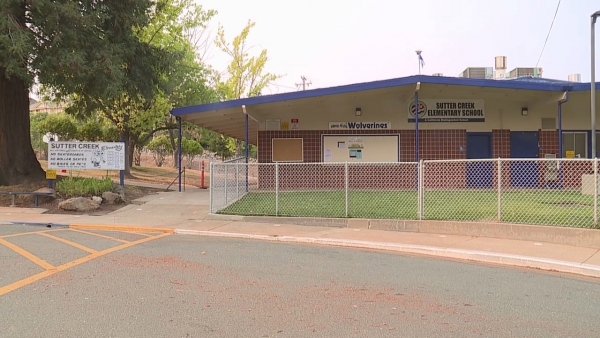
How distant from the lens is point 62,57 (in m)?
14.2

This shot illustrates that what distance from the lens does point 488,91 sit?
57.8ft

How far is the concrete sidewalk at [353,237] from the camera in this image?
8148 mm

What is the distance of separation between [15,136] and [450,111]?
15.5m

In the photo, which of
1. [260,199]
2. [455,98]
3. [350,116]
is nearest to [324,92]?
[350,116]

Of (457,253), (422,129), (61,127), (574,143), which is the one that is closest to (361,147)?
(422,129)

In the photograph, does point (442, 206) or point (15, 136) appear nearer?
point (442, 206)

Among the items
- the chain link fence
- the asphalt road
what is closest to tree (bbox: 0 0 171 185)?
the chain link fence

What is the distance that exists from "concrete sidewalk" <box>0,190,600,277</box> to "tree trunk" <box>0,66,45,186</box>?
121 inches

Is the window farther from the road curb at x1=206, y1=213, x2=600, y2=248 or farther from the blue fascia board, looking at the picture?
the road curb at x1=206, y1=213, x2=600, y2=248

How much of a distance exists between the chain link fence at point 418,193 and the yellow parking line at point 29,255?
16.2 feet

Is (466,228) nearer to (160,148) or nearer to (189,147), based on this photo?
(189,147)

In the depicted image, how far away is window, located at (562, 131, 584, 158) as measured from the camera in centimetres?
1916

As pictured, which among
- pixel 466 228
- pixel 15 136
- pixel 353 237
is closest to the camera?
pixel 353 237

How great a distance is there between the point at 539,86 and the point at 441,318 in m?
13.5
